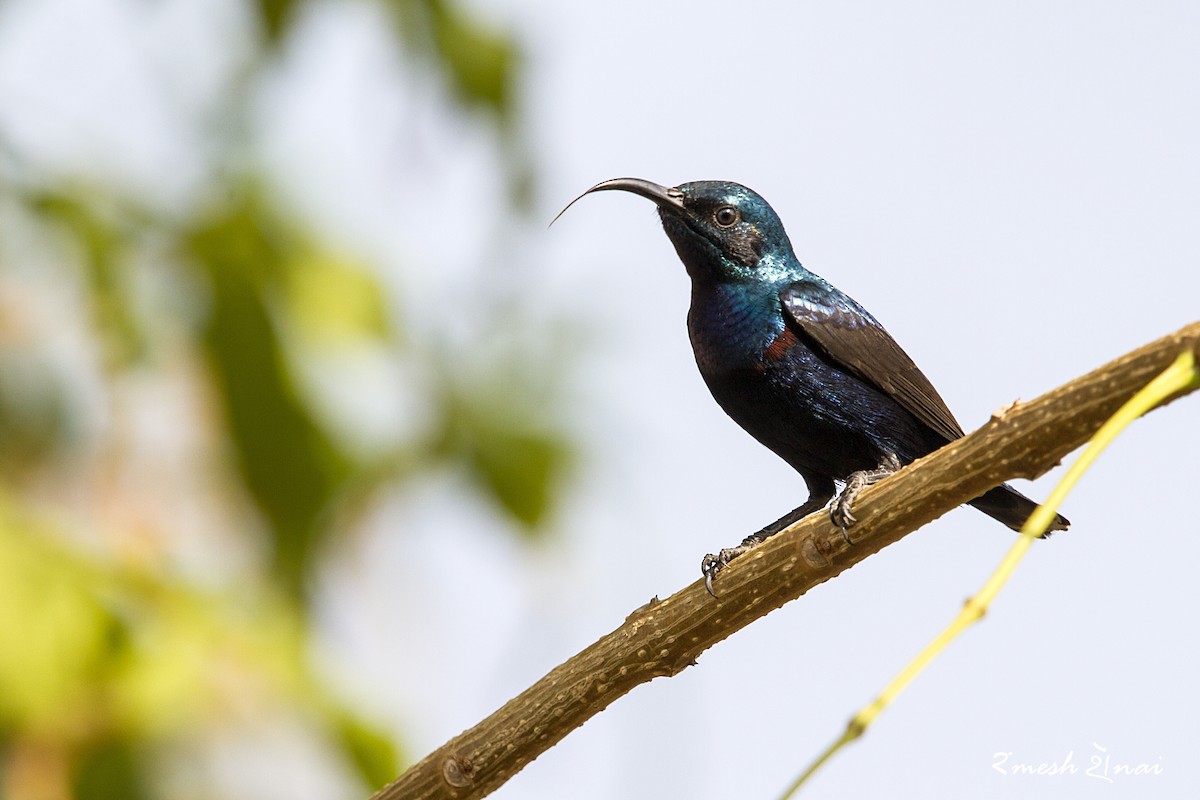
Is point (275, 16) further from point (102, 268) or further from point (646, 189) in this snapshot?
point (646, 189)

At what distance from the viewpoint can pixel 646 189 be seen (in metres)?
4.81

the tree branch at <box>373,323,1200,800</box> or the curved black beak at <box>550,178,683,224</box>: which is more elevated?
the curved black beak at <box>550,178,683,224</box>

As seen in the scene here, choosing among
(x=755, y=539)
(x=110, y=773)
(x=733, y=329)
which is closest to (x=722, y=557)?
(x=755, y=539)

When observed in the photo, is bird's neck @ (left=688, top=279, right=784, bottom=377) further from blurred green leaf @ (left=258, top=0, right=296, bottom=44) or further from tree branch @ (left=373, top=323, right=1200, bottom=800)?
blurred green leaf @ (left=258, top=0, right=296, bottom=44)

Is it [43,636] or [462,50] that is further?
[462,50]

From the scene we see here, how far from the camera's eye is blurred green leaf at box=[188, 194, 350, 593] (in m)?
3.44

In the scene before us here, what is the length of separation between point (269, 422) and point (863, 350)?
195 cm

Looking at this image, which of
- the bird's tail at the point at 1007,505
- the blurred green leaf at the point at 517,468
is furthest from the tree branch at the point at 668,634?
the bird's tail at the point at 1007,505

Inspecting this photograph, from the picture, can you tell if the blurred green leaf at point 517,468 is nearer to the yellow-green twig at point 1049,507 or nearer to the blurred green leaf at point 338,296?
the blurred green leaf at point 338,296

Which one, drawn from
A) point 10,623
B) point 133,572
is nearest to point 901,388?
point 133,572

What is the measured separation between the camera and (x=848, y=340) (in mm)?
4570

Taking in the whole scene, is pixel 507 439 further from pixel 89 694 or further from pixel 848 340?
pixel 89 694

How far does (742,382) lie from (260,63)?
1.69m

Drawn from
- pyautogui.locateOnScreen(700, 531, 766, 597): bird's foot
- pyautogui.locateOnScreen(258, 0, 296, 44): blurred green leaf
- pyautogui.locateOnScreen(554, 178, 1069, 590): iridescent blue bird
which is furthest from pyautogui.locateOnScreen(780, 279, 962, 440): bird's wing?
pyautogui.locateOnScreen(258, 0, 296, 44): blurred green leaf
